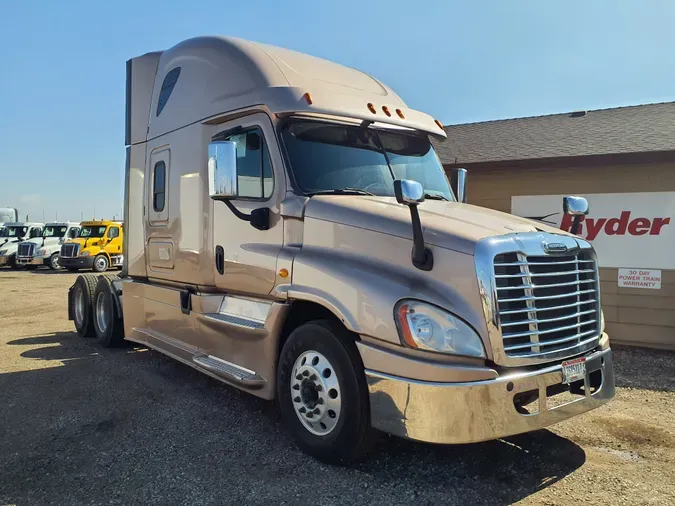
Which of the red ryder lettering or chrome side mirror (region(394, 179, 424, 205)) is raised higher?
chrome side mirror (region(394, 179, 424, 205))

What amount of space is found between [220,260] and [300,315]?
115cm

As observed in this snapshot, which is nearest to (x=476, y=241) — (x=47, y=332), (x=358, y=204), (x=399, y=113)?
(x=358, y=204)

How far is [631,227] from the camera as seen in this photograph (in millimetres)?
8383

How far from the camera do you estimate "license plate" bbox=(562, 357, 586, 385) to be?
3.57 meters

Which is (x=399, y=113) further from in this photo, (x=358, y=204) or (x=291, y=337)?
(x=291, y=337)

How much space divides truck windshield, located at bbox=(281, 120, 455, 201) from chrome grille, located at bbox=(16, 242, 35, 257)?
24902 millimetres

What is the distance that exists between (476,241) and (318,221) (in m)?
1.22

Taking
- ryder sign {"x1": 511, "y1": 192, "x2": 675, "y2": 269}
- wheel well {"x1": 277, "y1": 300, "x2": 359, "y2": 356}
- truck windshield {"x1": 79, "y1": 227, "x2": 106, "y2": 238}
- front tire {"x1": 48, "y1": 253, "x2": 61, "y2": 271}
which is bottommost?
front tire {"x1": 48, "y1": 253, "x2": 61, "y2": 271}

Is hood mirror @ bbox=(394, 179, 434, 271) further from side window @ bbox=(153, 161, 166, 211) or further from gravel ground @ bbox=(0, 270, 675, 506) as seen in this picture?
side window @ bbox=(153, 161, 166, 211)

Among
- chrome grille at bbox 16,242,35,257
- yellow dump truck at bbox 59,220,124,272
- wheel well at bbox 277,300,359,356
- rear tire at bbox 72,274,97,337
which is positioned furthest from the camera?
chrome grille at bbox 16,242,35,257

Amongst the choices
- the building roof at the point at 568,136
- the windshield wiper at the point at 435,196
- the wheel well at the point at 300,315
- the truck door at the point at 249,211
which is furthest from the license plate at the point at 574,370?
the building roof at the point at 568,136

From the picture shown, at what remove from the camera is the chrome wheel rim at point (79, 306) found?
28.6 ft

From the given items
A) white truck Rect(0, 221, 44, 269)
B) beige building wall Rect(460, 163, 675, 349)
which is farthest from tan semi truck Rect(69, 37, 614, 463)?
white truck Rect(0, 221, 44, 269)

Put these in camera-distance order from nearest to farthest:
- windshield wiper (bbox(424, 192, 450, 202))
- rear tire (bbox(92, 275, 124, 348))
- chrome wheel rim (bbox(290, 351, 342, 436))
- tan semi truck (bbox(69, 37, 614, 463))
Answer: tan semi truck (bbox(69, 37, 614, 463))
chrome wheel rim (bbox(290, 351, 342, 436))
windshield wiper (bbox(424, 192, 450, 202))
rear tire (bbox(92, 275, 124, 348))
